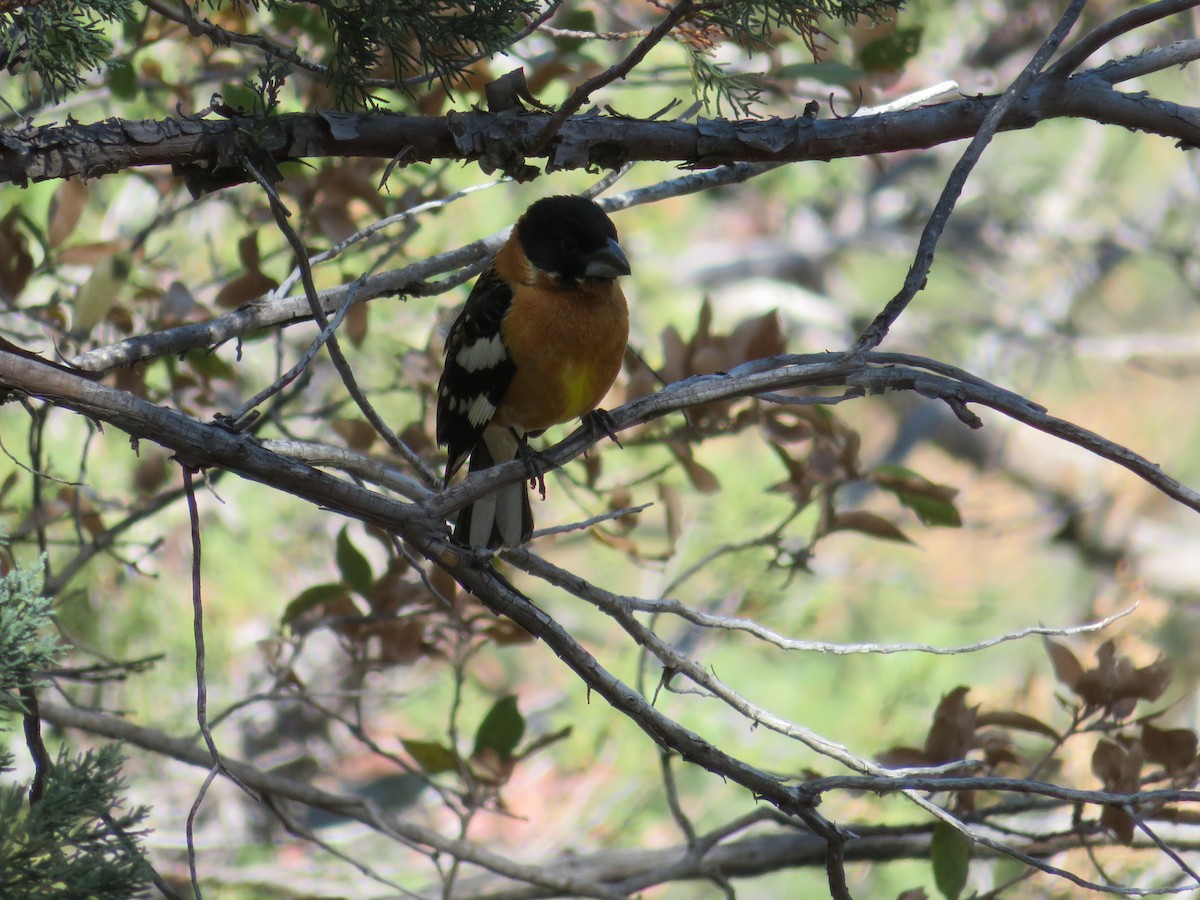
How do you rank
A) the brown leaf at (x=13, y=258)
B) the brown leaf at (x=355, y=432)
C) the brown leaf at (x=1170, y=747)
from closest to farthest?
the brown leaf at (x=1170, y=747) < the brown leaf at (x=13, y=258) < the brown leaf at (x=355, y=432)

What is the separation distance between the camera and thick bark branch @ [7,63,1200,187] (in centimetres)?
196

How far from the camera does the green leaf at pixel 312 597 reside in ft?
10.6

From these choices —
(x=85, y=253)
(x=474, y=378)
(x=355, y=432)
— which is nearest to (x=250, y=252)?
(x=85, y=253)

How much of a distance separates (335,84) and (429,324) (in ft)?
11.5

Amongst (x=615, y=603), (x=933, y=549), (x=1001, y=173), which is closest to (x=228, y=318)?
(x=615, y=603)

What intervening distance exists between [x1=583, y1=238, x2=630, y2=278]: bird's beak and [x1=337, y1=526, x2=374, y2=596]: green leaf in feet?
3.38

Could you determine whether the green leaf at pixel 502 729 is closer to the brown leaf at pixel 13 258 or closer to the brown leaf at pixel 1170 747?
the brown leaf at pixel 1170 747

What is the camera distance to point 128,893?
5.63 feet

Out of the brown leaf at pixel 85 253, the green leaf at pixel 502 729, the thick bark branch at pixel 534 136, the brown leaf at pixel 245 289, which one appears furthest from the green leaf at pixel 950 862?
the brown leaf at pixel 85 253

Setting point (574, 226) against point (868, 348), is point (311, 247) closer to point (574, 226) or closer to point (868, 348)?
point (574, 226)

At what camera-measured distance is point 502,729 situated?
3193 millimetres

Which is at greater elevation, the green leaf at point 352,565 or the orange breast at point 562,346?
the orange breast at point 562,346

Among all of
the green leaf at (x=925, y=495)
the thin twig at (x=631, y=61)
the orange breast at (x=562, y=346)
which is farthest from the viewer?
the orange breast at (x=562, y=346)

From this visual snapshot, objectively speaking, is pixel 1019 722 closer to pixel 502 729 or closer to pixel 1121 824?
pixel 1121 824
